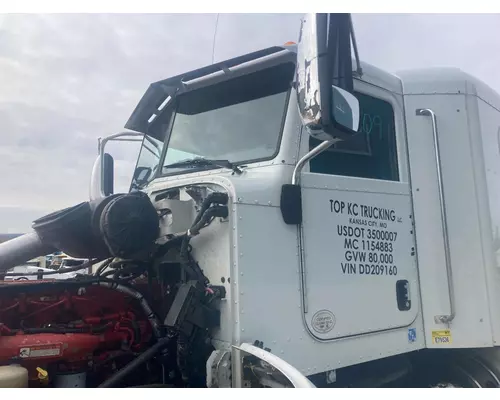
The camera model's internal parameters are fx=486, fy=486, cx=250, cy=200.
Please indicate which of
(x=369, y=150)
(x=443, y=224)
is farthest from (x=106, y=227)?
(x=443, y=224)

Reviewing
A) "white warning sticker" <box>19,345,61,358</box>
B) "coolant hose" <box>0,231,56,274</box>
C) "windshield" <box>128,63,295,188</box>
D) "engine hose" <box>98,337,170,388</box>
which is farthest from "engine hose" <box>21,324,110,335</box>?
"windshield" <box>128,63,295,188</box>

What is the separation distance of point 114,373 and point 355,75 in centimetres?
227

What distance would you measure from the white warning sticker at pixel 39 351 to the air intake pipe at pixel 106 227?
1.84 ft

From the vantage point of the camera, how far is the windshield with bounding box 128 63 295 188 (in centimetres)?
290

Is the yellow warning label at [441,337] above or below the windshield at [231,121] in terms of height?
below

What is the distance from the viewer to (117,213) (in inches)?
102

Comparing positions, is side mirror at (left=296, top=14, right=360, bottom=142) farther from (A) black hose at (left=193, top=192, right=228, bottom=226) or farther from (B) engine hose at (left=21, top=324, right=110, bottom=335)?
(B) engine hose at (left=21, top=324, right=110, bottom=335)

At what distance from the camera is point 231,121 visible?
3076 mm

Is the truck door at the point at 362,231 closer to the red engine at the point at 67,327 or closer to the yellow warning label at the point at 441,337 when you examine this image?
the yellow warning label at the point at 441,337

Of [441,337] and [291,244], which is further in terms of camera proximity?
[441,337]

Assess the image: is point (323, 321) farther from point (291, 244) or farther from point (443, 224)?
point (443, 224)

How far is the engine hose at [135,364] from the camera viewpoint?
2.50 meters

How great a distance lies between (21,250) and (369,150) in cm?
253

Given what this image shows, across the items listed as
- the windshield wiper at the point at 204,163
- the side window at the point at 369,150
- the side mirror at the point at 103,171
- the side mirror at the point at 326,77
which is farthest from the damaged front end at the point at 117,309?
the side mirror at the point at 103,171
